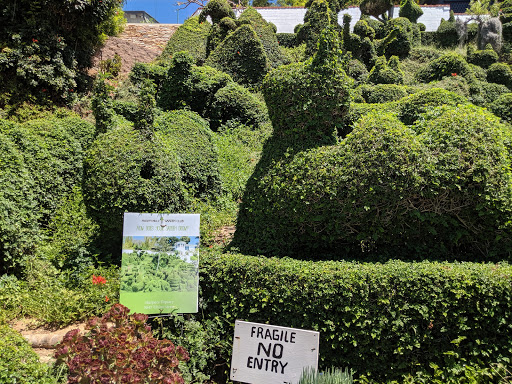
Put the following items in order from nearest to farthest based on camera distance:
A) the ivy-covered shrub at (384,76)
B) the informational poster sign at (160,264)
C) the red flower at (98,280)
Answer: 1. the informational poster sign at (160,264)
2. the red flower at (98,280)
3. the ivy-covered shrub at (384,76)

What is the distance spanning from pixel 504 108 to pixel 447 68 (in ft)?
12.7

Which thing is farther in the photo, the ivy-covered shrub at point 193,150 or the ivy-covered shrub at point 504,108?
the ivy-covered shrub at point 504,108

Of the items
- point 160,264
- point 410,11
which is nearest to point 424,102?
Result: point 160,264

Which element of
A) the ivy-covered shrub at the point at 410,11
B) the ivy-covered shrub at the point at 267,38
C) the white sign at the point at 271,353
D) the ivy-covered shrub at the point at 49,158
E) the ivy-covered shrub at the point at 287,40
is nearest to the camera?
the white sign at the point at 271,353

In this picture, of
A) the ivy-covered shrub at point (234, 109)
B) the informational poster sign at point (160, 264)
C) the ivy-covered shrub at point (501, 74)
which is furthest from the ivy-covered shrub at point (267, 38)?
the informational poster sign at point (160, 264)

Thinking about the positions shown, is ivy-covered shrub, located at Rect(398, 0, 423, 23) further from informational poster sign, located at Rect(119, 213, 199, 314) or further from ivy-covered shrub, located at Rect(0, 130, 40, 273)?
informational poster sign, located at Rect(119, 213, 199, 314)

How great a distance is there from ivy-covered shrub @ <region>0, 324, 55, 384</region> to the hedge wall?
64.8 inches

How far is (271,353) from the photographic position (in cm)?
377

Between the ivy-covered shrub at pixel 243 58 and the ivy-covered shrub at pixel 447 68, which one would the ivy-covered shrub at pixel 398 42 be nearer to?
the ivy-covered shrub at pixel 447 68

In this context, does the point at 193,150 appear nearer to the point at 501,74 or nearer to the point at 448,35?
the point at 501,74

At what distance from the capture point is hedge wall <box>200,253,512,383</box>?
3717 millimetres

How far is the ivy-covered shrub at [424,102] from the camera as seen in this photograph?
19.5 feet

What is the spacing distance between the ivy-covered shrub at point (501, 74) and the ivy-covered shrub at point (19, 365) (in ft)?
59.0

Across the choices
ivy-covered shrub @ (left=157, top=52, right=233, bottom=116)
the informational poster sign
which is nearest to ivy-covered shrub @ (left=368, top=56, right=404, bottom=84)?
ivy-covered shrub @ (left=157, top=52, right=233, bottom=116)
